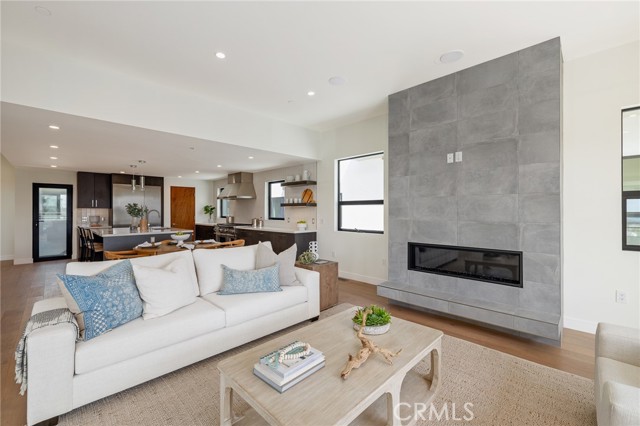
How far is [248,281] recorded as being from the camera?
9.67 feet

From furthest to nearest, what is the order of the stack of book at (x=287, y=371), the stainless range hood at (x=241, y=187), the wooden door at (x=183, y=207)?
1. the wooden door at (x=183, y=207)
2. the stainless range hood at (x=241, y=187)
3. the stack of book at (x=287, y=371)

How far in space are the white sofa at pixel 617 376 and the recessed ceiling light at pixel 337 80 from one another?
135 inches

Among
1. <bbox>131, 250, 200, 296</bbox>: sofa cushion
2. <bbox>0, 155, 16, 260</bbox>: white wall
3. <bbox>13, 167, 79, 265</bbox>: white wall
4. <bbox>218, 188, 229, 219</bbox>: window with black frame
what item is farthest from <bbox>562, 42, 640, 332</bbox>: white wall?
<bbox>0, 155, 16, 260</bbox>: white wall

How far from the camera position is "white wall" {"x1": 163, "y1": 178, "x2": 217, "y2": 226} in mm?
9250

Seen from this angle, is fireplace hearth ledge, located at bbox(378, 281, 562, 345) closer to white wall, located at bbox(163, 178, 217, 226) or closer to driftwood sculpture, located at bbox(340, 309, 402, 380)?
driftwood sculpture, located at bbox(340, 309, 402, 380)

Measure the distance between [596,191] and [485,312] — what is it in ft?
5.69

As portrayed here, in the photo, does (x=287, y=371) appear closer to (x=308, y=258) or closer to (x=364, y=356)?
(x=364, y=356)

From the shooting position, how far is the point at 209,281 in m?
2.94

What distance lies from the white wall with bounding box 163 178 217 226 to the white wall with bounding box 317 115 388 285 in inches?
227

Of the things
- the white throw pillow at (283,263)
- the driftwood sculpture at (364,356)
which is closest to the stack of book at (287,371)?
the driftwood sculpture at (364,356)

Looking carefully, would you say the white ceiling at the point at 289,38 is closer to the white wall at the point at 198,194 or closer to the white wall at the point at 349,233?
the white wall at the point at 349,233

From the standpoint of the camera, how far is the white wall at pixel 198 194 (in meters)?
9.25

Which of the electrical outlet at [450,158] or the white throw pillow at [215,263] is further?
the electrical outlet at [450,158]

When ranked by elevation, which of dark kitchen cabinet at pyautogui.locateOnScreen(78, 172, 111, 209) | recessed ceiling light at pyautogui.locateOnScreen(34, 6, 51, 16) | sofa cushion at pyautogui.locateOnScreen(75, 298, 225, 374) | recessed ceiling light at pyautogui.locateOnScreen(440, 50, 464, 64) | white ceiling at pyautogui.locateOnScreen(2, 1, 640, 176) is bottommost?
sofa cushion at pyautogui.locateOnScreen(75, 298, 225, 374)
